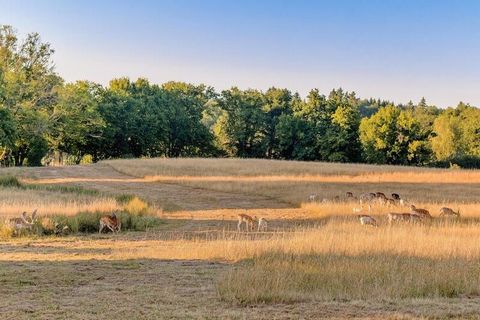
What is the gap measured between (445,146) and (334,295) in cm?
9502

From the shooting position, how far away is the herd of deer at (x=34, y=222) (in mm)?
16359

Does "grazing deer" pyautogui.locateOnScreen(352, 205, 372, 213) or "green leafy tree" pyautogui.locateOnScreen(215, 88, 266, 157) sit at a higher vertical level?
"green leafy tree" pyautogui.locateOnScreen(215, 88, 266, 157)

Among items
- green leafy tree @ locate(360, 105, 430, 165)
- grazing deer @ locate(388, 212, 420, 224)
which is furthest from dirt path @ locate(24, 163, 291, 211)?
green leafy tree @ locate(360, 105, 430, 165)

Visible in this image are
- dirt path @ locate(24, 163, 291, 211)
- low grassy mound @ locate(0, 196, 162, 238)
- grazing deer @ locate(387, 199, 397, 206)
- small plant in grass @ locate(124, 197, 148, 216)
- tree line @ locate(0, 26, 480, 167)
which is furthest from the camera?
tree line @ locate(0, 26, 480, 167)

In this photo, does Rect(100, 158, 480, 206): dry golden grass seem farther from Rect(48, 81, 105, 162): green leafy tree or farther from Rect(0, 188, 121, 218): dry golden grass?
Rect(48, 81, 105, 162): green leafy tree

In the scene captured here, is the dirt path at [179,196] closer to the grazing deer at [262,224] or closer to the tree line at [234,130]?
the grazing deer at [262,224]

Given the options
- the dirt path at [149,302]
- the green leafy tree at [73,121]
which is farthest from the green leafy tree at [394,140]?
the dirt path at [149,302]

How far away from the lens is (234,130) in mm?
98125

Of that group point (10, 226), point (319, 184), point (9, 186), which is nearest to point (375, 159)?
point (319, 184)

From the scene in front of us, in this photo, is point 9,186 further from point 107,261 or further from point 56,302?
point 56,302

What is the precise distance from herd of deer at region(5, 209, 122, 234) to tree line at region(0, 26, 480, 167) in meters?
46.0

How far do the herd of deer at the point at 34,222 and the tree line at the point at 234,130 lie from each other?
4596cm

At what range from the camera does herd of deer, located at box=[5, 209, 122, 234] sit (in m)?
16.4

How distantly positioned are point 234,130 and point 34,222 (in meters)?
81.5
